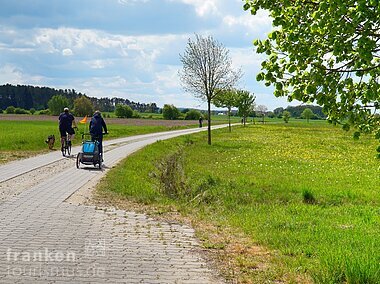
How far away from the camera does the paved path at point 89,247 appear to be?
226 inches

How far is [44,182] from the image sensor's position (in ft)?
42.4

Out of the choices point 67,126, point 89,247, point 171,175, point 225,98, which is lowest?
point 171,175

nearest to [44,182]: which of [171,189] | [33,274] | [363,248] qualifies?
[171,189]

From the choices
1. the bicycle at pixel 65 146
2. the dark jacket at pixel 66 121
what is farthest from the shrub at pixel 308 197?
the dark jacket at pixel 66 121

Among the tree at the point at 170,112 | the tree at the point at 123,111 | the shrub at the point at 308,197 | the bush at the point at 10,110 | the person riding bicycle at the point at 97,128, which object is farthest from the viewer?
the tree at the point at 170,112

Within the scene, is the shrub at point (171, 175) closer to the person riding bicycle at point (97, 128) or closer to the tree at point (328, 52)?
the person riding bicycle at point (97, 128)

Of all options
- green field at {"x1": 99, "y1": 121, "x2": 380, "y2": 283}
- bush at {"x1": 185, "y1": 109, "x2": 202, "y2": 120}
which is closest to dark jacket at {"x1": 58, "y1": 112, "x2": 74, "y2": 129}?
green field at {"x1": 99, "y1": 121, "x2": 380, "y2": 283}

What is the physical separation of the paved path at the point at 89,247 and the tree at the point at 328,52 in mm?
2519

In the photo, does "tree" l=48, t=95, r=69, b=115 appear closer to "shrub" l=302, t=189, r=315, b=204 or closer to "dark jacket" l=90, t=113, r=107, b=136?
"dark jacket" l=90, t=113, r=107, b=136

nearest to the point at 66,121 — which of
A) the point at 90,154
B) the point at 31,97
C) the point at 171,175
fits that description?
the point at 90,154

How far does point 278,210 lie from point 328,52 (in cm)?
563

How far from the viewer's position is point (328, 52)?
19.0ft

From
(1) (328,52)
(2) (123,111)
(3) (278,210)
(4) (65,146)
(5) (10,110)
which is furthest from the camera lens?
(2) (123,111)

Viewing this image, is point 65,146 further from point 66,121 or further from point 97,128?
point 97,128
